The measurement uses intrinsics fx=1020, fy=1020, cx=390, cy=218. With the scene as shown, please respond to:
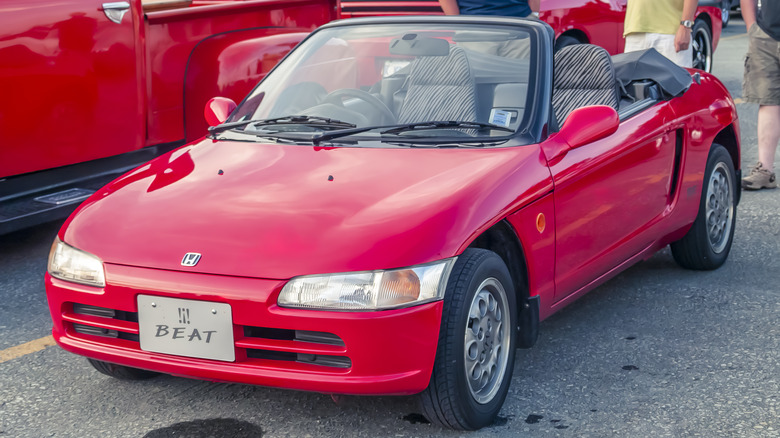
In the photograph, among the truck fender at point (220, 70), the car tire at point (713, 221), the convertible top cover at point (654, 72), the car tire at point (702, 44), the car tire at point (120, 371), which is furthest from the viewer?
the car tire at point (702, 44)

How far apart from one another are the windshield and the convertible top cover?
38.8 inches

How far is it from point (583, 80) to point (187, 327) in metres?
2.43

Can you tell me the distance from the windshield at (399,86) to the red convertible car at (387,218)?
10 mm

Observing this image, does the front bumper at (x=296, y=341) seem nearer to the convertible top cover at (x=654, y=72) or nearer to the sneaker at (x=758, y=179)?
the convertible top cover at (x=654, y=72)

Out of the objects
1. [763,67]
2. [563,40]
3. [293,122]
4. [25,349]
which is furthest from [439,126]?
[563,40]

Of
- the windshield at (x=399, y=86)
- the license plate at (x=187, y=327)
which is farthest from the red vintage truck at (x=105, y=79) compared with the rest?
the license plate at (x=187, y=327)

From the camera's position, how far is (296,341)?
10.2 feet

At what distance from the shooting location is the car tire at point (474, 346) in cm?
318

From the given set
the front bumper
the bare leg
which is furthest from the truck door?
the bare leg

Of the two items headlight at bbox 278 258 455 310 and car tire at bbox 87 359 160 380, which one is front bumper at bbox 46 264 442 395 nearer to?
headlight at bbox 278 258 455 310

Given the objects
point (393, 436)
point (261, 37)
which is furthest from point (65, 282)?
point (261, 37)

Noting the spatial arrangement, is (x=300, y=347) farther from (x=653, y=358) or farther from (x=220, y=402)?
(x=653, y=358)

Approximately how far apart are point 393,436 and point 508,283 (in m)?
0.65

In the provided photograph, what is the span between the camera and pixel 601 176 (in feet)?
13.5
